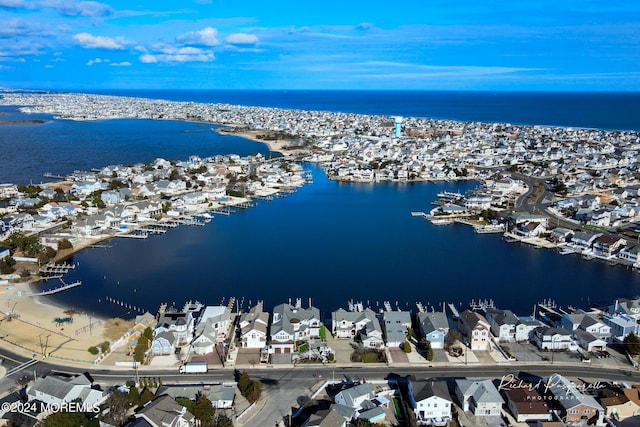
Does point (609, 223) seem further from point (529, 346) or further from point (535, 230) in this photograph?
point (529, 346)

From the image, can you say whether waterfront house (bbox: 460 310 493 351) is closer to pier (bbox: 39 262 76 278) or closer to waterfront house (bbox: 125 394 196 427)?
waterfront house (bbox: 125 394 196 427)

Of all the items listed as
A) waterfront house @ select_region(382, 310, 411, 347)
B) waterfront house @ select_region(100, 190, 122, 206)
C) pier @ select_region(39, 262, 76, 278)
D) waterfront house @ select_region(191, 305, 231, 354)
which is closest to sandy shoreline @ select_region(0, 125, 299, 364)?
pier @ select_region(39, 262, 76, 278)

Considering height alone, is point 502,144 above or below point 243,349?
above

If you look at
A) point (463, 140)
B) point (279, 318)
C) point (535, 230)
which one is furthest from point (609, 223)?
point (463, 140)

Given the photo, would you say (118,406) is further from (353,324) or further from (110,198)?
(110,198)

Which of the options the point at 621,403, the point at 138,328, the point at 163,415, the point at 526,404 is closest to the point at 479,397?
the point at 526,404
